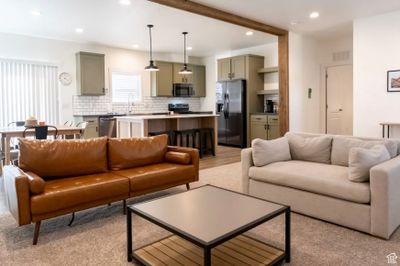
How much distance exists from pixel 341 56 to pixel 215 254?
6.77 meters

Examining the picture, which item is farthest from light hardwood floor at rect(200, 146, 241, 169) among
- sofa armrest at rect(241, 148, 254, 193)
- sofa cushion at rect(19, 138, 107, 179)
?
sofa cushion at rect(19, 138, 107, 179)

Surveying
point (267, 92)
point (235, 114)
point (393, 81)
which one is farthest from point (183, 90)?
point (393, 81)

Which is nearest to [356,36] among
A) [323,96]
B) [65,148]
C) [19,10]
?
[323,96]

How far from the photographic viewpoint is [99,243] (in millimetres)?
2488

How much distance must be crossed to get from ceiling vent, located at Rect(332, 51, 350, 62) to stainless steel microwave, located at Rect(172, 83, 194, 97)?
166 inches

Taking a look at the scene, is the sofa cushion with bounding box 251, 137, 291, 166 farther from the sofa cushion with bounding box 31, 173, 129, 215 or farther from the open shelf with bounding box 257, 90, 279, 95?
the open shelf with bounding box 257, 90, 279, 95

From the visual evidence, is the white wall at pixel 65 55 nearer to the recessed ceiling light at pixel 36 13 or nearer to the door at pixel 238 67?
the recessed ceiling light at pixel 36 13

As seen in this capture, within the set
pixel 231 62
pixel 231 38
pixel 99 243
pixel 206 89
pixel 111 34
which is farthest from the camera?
pixel 206 89

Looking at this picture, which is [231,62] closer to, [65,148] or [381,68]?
[381,68]

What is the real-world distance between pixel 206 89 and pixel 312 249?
26.2ft

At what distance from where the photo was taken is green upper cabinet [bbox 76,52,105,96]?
727 centimetres

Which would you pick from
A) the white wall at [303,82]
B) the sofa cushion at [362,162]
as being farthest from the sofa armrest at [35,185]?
the white wall at [303,82]

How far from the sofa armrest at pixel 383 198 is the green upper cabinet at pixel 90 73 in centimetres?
665

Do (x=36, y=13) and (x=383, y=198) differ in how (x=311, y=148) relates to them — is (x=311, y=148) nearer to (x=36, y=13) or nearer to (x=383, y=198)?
(x=383, y=198)
